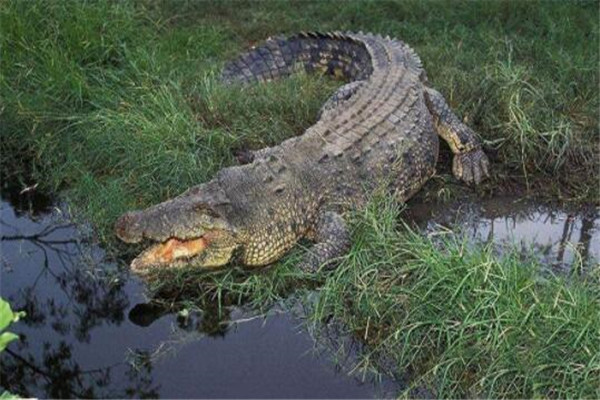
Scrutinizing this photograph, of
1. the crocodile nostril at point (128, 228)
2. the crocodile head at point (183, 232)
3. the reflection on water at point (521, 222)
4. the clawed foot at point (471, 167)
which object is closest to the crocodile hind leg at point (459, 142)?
the clawed foot at point (471, 167)

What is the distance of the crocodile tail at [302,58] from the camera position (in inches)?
282

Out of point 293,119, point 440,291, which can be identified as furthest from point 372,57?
point 440,291

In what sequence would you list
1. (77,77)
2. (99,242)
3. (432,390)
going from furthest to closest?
(77,77)
(99,242)
(432,390)

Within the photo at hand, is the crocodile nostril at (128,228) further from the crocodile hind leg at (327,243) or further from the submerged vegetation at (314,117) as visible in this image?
the crocodile hind leg at (327,243)

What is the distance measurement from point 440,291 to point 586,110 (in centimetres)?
269

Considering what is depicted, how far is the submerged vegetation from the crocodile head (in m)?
0.13

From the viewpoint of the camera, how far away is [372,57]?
22.5 ft

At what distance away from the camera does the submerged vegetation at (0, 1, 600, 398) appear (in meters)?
4.14

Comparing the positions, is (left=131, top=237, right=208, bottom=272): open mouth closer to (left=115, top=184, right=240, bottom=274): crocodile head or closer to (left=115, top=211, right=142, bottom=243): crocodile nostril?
(left=115, top=184, right=240, bottom=274): crocodile head

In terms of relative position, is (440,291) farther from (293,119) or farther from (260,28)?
Answer: (260,28)

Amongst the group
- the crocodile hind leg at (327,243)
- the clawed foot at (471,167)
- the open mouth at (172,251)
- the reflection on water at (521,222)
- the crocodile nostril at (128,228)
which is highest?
the crocodile nostril at (128,228)

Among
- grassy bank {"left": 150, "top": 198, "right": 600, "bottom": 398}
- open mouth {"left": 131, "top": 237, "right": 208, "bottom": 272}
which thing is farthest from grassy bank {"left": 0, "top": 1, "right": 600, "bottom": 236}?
grassy bank {"left": 150, "top": 198, "right": 600, "bottom": 398}

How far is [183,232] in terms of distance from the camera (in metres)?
4.89

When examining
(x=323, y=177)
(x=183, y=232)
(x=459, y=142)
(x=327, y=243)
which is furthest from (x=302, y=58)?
(x=183, y=232)
